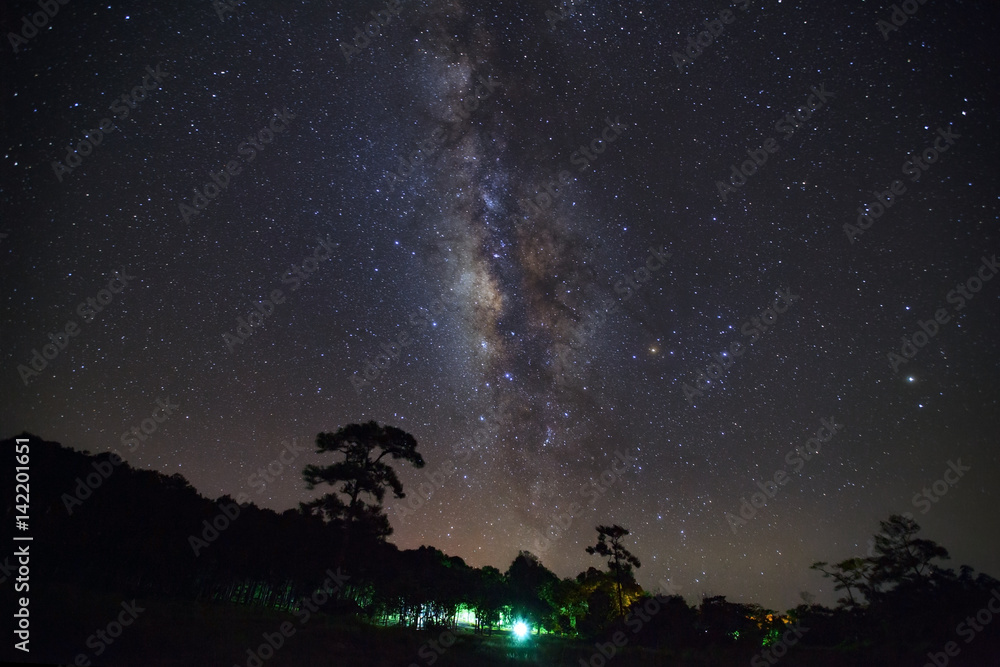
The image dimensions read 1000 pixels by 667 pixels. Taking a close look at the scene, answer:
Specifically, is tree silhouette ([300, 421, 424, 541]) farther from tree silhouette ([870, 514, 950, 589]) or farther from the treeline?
tree silhouette ([870, 514, 950, 589])

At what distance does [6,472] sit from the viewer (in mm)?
21953

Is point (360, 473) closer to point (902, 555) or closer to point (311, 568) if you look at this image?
point (311, 568)

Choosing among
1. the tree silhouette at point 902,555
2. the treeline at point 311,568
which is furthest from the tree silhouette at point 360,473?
the tree silhouette at point 902,555

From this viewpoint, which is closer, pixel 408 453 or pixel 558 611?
pixel 408 453

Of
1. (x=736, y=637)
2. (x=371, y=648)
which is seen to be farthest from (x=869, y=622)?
(x=371, y=648)

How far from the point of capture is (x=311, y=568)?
25.9 metres

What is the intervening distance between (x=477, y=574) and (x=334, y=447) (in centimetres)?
2932

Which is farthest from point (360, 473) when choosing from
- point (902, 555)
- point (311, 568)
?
point (902, 555)

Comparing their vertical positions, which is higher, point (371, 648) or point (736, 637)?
point (736, 637)

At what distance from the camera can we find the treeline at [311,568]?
22297 mm

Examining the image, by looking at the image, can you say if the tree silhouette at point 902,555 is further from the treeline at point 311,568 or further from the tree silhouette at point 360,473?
the tree silhouette at point 360,473

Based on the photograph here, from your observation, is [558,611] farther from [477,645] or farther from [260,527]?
[260,527]

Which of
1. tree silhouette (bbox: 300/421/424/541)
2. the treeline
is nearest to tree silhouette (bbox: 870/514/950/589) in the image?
the treeline

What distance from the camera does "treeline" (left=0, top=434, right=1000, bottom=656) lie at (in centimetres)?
2230
